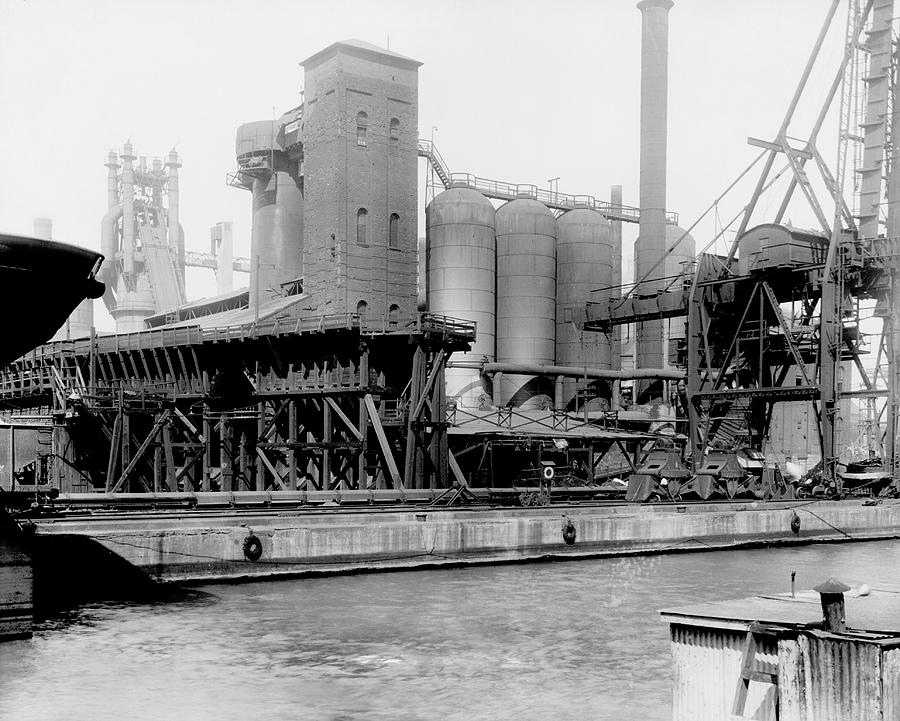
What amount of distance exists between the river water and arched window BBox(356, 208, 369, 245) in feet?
103

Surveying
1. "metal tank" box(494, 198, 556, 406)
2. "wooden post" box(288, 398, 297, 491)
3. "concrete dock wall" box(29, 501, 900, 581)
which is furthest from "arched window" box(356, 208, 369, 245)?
"concrete dock wall" box(29, 501, 900, 581)

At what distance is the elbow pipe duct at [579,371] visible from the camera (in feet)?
181

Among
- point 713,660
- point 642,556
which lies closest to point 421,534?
point 642,556

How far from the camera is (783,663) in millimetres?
7242

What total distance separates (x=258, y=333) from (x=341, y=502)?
A: 38.8 ft

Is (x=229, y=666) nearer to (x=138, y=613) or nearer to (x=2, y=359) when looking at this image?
(x=138, y=613)

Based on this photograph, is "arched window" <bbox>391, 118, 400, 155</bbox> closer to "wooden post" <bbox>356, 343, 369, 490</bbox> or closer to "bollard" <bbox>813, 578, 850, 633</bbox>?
"wooden post" <bbox>356, 343, 369, 490</bbox>

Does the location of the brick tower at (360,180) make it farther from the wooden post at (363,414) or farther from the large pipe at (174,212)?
the large pipe at (174,212)

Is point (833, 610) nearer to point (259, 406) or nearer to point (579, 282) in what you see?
point (259, 406)

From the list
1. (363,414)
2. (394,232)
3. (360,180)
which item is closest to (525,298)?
(394,232)

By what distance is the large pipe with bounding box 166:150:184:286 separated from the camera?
10444 cm

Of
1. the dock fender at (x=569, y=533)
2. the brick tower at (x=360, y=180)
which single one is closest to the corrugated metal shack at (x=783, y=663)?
the dock fender at (x=569, y=533)

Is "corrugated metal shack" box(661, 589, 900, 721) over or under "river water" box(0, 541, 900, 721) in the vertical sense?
over

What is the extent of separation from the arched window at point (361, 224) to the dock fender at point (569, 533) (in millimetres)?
28846
